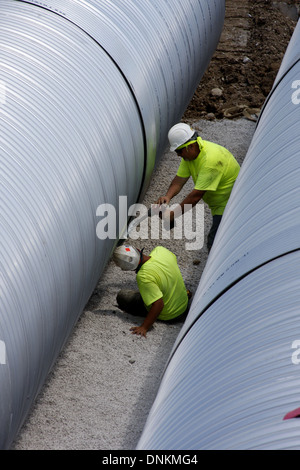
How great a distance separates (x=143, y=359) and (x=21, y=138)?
8.94 ft

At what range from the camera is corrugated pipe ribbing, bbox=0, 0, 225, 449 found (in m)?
5.47

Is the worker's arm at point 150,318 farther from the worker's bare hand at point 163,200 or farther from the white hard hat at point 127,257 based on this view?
the worker's bare hand at point 163,200

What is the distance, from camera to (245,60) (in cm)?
1350

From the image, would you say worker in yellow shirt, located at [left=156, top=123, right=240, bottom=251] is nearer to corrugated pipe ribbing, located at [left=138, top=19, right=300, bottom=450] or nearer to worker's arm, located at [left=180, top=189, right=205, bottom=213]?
worker's arm, located at [left=180, top=189, right=205, bottom=213]

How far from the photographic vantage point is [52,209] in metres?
5.96

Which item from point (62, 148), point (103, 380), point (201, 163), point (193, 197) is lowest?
point (103, 380)

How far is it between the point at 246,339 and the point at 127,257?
340 cm

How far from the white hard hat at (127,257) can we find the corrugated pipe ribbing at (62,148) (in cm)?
21

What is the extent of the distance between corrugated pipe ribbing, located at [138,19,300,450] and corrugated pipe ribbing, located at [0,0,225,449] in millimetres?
1194

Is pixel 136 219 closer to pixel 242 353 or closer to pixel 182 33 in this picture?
pixel 182 33

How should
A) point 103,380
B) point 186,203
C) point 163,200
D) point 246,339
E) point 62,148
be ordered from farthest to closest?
point 163,200 < point 186,203 < point 103,380 < point 62,148 < point 246,339

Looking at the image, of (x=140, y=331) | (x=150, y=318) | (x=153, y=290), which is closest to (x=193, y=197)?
(x=153, y=290)

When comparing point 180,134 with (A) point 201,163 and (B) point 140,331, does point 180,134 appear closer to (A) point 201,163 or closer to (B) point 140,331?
(A) point 201,163

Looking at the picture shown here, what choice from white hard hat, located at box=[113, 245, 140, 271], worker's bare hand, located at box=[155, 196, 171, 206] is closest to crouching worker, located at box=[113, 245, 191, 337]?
white hard hat, located at box=[113, 245, 140, 271]
